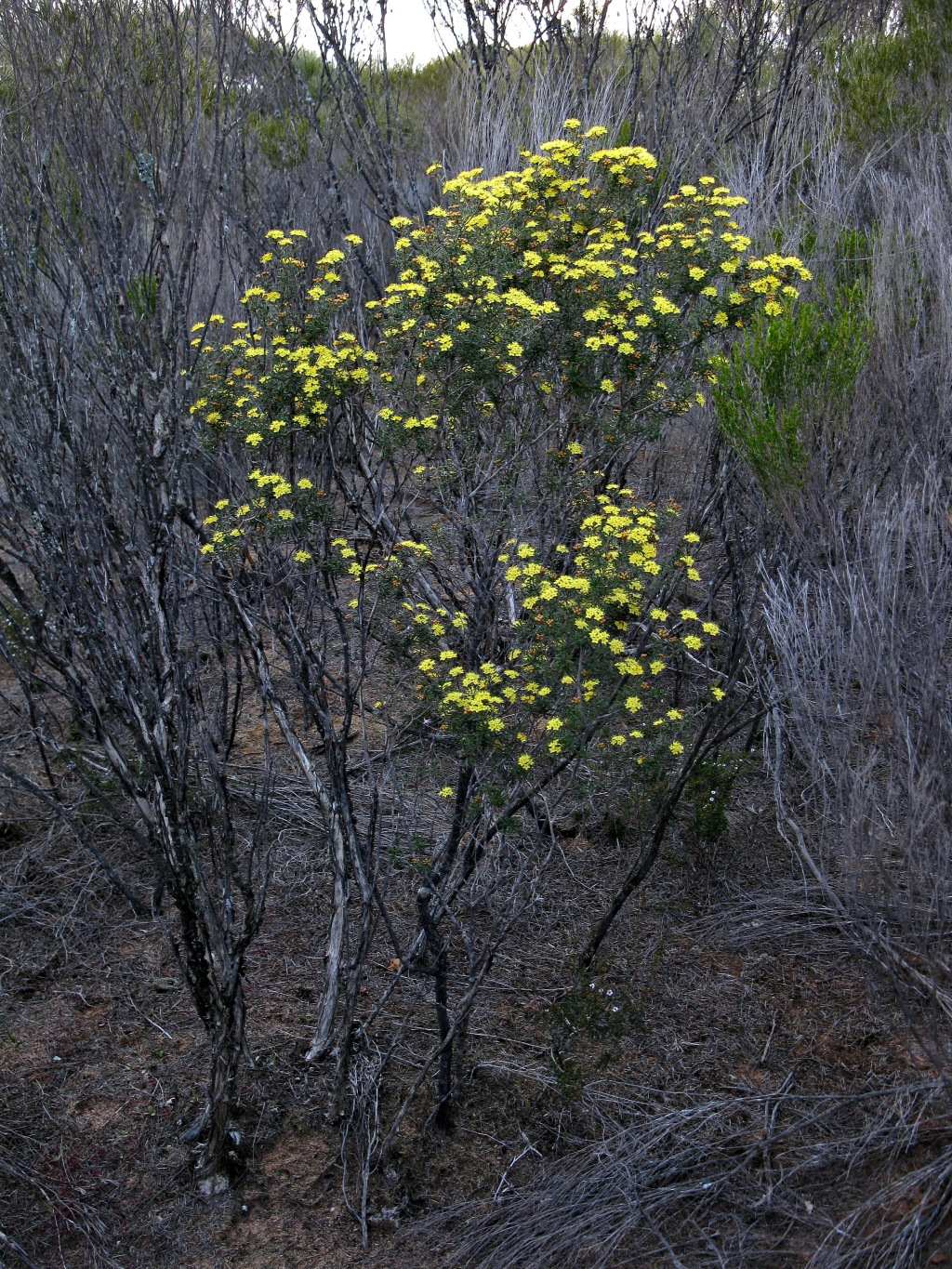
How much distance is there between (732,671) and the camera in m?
4.25

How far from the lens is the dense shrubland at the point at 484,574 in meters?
2.68

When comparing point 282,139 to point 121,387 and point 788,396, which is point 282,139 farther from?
point 121,387

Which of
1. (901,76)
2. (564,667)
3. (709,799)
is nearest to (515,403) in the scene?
(564,667)

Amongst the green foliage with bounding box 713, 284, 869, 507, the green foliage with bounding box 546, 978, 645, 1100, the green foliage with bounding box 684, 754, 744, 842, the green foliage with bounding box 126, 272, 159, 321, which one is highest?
the green foliage with bounding box 126, 272, 159, 321

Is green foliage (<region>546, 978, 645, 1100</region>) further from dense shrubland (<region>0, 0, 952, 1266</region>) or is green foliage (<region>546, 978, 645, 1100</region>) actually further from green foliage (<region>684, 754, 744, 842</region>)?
green foliage (<region>684, 754, 744, 842</region>)

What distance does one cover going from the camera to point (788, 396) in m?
4.03

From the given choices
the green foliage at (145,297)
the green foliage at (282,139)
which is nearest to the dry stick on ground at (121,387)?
the green foliage at (145,297)

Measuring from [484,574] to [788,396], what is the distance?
139 cm

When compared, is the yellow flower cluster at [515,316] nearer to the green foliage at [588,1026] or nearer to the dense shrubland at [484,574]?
the dense shrubland at [484,574]

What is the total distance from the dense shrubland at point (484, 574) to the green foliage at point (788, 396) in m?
0.02

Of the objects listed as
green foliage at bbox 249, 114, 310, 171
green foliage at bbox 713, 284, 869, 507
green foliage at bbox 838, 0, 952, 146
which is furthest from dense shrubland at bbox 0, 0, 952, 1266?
green foliage at bbox 838, 0, 952, 146

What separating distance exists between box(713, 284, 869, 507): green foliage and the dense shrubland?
2 centimetres

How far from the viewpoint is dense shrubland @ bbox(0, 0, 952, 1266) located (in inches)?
106

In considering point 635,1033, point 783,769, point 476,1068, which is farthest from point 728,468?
point 476,1068
